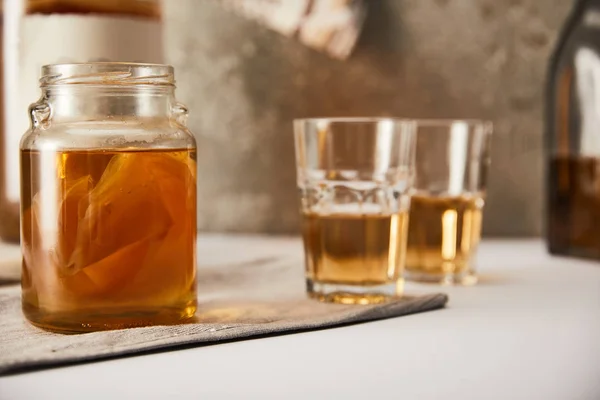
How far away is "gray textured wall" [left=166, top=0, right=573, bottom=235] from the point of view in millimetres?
1255

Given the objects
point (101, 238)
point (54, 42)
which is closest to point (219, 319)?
point (101, 238)

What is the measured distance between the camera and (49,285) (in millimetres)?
658

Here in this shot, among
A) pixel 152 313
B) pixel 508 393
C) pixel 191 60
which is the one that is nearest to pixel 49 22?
pixel 191 60

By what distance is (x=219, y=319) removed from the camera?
2.32ft

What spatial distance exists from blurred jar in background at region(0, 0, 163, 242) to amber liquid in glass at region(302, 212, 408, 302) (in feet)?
1.24

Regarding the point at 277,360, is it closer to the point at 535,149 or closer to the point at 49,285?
the point at 49,285

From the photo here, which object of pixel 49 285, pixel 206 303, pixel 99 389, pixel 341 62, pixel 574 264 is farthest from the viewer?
pixel 341 62

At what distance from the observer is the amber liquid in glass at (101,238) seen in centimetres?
65

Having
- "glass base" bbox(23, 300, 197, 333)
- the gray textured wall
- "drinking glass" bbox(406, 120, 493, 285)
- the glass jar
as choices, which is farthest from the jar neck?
the gray textured wall

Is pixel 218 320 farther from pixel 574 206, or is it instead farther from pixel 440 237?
pixel 574 206

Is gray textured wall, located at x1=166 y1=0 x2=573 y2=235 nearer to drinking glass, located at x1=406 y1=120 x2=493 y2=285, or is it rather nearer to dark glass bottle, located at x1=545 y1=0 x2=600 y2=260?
dark glass bottle, located at x1=545 y1=0 x2=600 y2=260

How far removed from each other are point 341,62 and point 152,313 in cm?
67

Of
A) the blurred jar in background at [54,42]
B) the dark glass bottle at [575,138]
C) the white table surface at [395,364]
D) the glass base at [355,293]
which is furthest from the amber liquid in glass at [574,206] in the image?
the blurred jar in background at [54,42]

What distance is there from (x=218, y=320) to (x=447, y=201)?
1.10 feet
